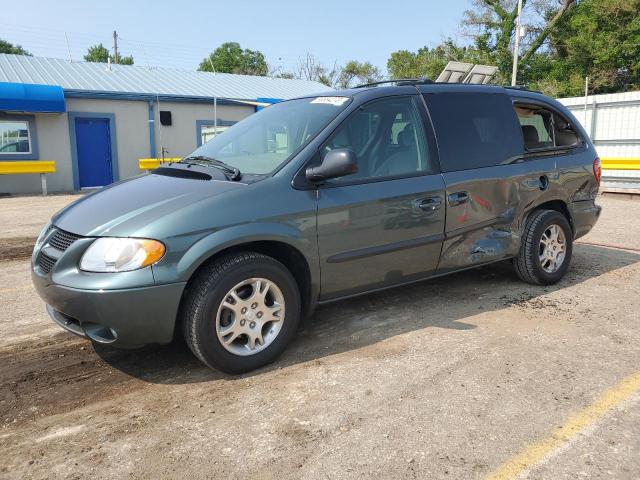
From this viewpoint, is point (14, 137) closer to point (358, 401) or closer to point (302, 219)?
point (302, 219)

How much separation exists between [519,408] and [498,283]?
2.59 m

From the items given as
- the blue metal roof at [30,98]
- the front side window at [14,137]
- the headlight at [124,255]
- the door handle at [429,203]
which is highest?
the blue metal roof at [30,98]

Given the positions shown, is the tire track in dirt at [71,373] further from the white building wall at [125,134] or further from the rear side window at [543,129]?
the white building wall at [125,134]

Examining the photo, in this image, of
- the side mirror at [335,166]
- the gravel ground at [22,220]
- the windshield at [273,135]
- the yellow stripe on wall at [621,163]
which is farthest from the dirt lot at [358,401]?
the yellow stripe on wall at [621,163]

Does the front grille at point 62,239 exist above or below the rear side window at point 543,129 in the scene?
below

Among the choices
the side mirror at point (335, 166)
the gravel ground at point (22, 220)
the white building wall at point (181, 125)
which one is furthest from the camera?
the white building wall at point (181, 125)

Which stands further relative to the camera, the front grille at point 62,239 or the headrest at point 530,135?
the headrest at point 530,135

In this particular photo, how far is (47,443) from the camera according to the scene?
8.85 feet

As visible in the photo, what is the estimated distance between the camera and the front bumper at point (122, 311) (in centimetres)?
301

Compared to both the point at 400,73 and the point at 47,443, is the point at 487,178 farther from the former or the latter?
the point at 400,73

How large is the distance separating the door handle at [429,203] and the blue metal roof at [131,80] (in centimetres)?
1642

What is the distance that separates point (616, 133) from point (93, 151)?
16.5 metres

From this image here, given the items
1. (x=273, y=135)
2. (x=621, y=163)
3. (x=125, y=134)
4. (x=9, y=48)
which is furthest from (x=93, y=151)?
(x=9, y=48)

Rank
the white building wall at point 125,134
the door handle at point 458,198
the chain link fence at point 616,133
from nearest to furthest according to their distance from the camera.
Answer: the door handle at point 458,198 < the chain link fence at point 616,133 < the white building wall at point 125,134
